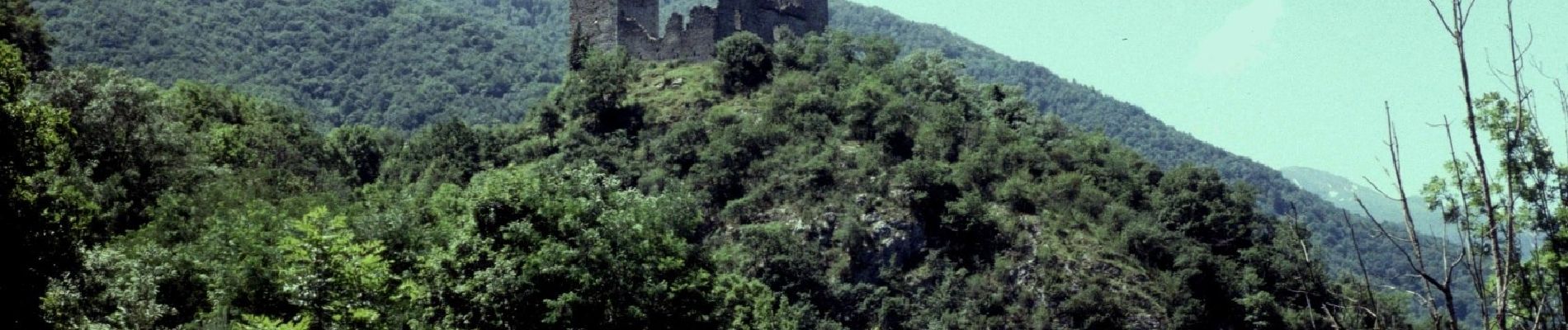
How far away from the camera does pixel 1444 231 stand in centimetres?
782

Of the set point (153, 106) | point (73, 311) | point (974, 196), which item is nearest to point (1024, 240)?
point (974, 196)

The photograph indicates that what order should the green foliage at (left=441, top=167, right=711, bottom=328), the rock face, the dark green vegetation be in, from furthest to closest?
the rock face
the dark green vegetation
the green foliage at (left=441, top=167, right=711, bottom=328)

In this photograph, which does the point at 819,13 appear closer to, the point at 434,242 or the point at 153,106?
the point at 153,106

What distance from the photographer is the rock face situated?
75.3 m

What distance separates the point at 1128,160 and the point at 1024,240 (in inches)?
482

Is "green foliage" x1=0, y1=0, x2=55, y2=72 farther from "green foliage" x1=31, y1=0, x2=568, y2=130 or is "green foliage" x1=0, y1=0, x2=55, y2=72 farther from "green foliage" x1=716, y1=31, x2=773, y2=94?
"green foliage" x1=31, y1=0, x2=568, y2=130

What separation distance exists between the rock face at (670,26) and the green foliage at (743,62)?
6.18 feet

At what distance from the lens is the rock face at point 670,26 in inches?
2965

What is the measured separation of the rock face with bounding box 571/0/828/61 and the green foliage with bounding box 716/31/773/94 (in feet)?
6.18

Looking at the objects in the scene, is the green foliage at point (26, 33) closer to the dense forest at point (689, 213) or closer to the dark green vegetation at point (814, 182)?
the dense forest at point (689, 213)

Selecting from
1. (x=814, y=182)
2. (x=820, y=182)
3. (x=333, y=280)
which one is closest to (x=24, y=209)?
(x=333, y=280)

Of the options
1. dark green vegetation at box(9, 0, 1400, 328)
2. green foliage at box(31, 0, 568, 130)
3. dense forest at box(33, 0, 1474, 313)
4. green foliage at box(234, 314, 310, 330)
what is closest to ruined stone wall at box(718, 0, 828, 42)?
dark green vegetation at box(9, 0, 1400, 328)

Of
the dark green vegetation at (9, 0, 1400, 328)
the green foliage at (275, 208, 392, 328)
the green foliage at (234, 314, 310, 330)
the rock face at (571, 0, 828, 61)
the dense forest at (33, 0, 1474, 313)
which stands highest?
the rock face at (571, 0, 828, 61)

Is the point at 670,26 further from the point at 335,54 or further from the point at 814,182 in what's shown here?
the point at 335,54
